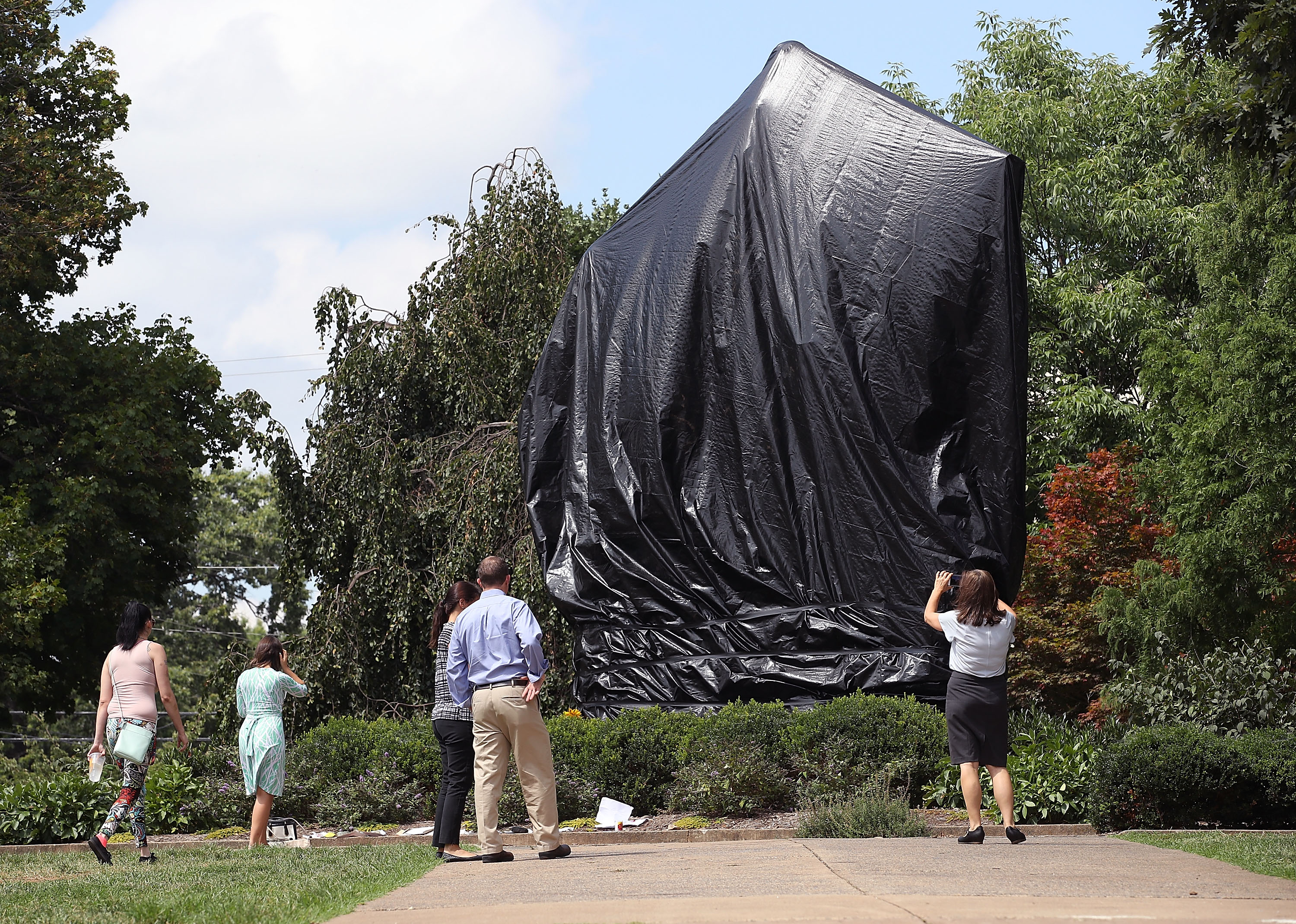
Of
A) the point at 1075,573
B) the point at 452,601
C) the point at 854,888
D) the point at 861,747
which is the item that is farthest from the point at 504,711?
the point at 1075,573

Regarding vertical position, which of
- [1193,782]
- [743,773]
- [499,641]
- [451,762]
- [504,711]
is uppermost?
[499,641]

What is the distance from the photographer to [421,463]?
16484mm

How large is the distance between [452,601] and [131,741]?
220cm

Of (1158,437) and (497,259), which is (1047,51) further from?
(497,259)

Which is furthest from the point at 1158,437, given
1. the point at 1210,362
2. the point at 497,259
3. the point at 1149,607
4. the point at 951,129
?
the point at 497,259

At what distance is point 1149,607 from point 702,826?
9777 mm

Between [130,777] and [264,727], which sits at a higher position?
[264,727]

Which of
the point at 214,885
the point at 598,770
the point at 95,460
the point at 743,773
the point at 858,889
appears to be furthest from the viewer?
the point at 95,460

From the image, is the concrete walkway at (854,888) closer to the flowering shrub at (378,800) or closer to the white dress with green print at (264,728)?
the white dress with green print at (264,728)

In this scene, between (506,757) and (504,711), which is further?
(506,757)

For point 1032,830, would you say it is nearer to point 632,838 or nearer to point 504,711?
point 632,838

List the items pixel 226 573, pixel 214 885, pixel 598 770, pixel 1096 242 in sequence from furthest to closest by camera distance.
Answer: pixel 226 573, pixel 1096 242, pixel 598 770, pixel 214 885

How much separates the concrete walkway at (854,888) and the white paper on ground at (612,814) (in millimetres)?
2104

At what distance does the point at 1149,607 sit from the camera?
16.6 meters
